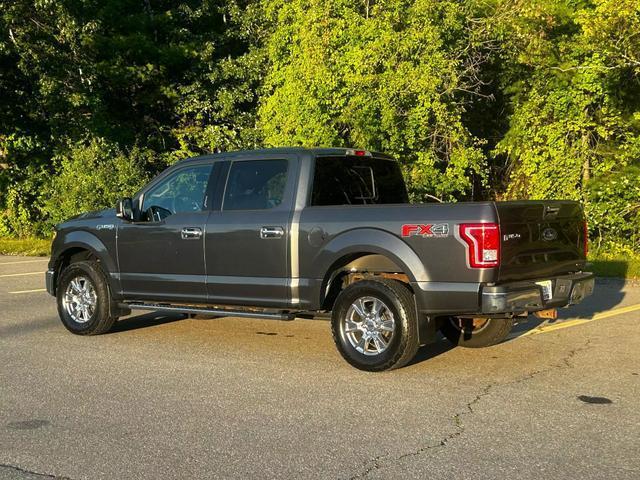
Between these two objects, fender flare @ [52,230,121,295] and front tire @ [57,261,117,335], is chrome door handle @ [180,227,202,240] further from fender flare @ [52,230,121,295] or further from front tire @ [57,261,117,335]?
front tire @ [57,261,117,335]

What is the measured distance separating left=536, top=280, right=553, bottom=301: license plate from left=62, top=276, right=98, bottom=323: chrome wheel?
4851 millimetres

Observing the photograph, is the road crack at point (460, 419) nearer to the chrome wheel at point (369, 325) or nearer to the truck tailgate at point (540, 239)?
the truck tailgate at point (540, 239)

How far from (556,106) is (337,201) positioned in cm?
1077

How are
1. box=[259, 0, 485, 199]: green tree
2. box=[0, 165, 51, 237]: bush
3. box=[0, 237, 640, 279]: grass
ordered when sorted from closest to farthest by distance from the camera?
box=[0, 237, 640, 279]: grass
box=[259, 0, 485, 199]: green tree
box=[0, 165, 51, 237]: bush

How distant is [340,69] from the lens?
1716cm

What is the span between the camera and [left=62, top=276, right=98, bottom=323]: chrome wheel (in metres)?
8.66

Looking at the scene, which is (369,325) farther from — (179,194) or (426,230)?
(179,194)

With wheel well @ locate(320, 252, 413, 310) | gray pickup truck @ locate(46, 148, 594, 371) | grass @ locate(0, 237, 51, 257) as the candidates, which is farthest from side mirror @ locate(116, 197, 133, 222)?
grass @ locate(0, 237, 51, 257)

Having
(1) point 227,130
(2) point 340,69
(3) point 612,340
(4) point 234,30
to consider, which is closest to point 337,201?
(3) point 612,340

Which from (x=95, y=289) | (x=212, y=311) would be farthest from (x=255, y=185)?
(x=95, y=289)

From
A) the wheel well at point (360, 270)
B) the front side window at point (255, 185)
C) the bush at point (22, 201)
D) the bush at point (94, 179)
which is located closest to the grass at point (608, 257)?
the bush at point (94, 179)

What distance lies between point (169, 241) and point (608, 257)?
10846mm

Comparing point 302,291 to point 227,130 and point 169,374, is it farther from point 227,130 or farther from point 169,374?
point 227,130

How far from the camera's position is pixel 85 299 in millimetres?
8703
